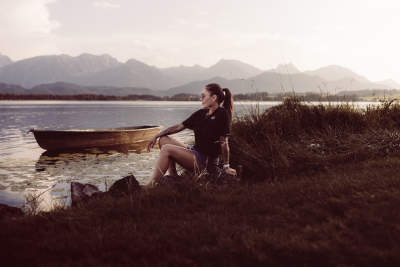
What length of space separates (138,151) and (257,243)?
12.9 m

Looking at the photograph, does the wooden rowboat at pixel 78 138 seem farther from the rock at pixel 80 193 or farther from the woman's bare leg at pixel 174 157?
the woman's bare leg at pixel 174 157

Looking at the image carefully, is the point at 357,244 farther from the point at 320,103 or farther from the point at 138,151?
the point at 138,151

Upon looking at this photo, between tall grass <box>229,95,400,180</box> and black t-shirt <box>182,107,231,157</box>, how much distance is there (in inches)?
65.2

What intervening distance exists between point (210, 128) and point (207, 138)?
0.69ft

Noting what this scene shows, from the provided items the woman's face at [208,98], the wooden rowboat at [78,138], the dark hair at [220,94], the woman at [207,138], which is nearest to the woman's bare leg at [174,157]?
the woman at [207,138]

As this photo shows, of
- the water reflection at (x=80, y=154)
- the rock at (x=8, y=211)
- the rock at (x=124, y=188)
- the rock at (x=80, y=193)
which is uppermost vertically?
the rock at (x=124, y=188)

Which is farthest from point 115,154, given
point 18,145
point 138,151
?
point 18,145

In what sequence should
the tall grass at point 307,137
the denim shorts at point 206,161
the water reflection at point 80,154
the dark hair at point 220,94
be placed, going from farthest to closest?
1. the water reflection at point 80,154
2. the tall grass at point 307,137
3. the denim shorts at point 206,161
4. the dark hair at point 220,94

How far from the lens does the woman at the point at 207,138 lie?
5.26 metres

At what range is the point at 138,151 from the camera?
15.0 meters

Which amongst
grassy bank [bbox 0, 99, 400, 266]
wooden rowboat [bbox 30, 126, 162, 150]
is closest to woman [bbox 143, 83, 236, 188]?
grassy bank [bbox 0, 99, 400, 266]

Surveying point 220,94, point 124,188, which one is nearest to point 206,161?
point 220,94

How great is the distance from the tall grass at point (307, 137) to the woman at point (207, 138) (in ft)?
5.23

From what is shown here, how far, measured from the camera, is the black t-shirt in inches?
207
